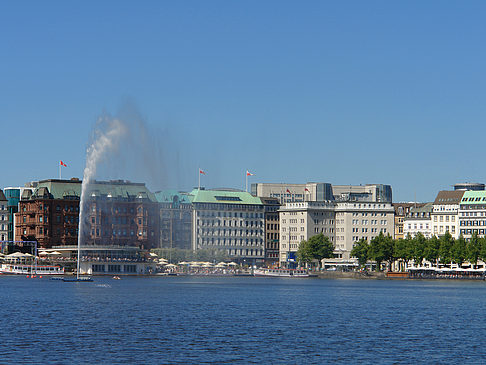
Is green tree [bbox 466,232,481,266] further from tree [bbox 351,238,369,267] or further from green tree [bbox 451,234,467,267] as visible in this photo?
tree [bbox 351,238,369,267]

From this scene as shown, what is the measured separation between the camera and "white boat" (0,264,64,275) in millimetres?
182375

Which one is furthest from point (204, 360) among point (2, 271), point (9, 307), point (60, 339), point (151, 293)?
point (2, 271)

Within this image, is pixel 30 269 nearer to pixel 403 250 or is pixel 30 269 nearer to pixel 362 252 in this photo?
pixel 362 252

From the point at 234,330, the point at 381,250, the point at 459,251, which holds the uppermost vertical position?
the point at 381,250

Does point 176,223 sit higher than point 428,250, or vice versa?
point 176,223

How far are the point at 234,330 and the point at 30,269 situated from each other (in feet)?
409

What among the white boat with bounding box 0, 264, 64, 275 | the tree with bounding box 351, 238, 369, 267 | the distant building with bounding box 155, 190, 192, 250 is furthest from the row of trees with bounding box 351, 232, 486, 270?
the white boat with bounding box 0, 264, 64, 275

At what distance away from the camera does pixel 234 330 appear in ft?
221

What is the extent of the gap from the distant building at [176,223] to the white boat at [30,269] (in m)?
18.7

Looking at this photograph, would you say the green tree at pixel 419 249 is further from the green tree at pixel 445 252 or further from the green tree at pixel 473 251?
the green tree at pixel 473 251

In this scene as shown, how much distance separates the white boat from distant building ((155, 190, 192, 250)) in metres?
18.7

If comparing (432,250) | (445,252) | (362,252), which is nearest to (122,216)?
(362,252)

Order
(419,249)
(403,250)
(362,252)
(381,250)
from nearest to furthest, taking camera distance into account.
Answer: (419,249) → (403,250) → (381,250) → (362,252)

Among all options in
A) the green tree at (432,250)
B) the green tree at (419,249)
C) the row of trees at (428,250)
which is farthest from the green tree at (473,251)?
the green tree at (419,249)
